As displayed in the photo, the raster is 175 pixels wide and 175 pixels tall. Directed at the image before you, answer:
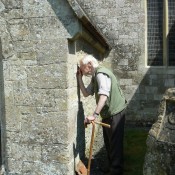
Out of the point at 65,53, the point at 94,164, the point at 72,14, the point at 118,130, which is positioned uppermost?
the point at 72,14

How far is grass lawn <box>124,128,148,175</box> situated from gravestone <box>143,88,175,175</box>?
1722 mm

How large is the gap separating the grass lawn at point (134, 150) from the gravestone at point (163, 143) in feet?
5.65

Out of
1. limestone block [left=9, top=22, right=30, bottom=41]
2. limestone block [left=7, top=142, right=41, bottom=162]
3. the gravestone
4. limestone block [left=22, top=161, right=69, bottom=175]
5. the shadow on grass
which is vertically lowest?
the shadow on grass

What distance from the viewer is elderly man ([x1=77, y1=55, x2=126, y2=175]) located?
630 cm

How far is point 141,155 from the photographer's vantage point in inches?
308

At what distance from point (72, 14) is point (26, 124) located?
6.18 feet

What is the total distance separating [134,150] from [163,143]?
3274 millimetres

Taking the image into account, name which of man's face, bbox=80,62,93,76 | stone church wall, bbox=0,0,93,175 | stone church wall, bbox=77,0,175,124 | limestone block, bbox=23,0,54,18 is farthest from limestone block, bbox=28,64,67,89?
stone church wall, bbox=77,0,175,124

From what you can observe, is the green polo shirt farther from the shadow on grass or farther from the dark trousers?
the shadow on grass

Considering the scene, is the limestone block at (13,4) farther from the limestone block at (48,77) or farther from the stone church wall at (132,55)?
the stone church wall at (132,55)

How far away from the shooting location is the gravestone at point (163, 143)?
4984 millimetres

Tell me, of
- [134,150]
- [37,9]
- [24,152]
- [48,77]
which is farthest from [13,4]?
[134,150]

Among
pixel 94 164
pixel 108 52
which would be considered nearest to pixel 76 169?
pixel 94 164

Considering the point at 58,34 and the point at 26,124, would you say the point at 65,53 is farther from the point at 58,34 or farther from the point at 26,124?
the point at 26,124
